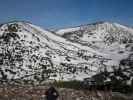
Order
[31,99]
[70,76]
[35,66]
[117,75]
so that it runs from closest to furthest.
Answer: [31,99], [117,75], [70,76], [35,66]

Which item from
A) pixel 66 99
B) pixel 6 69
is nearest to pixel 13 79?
pixel 6 69

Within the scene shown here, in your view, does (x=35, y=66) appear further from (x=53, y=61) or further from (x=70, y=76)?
(x=70, y=76)

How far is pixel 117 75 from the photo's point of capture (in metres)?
148

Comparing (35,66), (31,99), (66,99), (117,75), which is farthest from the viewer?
(35,66)

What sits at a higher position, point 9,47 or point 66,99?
point 9,47

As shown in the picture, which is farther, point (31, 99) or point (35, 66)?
point (35, 66)

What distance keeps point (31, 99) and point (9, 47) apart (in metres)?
164

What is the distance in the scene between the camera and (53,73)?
16912cm

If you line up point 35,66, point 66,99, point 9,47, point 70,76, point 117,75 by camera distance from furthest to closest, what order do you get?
point 9,47 < point 35,66 < point 70,76 < point 117,75 < point 66,99

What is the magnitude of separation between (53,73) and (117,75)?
37.2 m

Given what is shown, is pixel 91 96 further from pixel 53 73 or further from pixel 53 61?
pixel 53 61

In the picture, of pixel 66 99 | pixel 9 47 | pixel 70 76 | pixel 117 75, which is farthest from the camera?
pixel 9 47

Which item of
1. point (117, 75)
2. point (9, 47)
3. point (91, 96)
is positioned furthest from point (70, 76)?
point (91, 96)

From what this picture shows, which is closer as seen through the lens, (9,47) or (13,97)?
(13,97)
